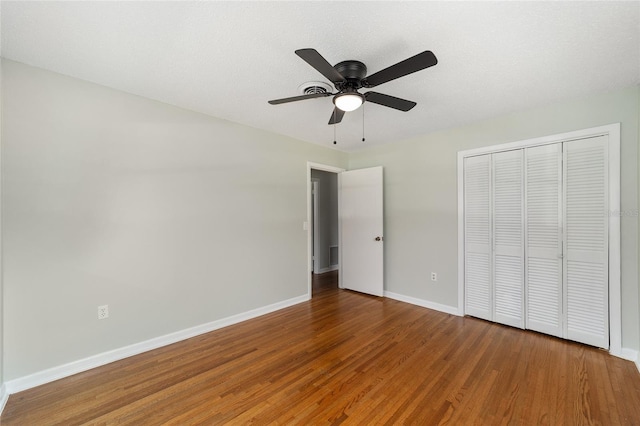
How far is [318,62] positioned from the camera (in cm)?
149

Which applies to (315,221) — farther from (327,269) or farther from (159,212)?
(159,212)

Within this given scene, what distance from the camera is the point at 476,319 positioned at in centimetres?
316

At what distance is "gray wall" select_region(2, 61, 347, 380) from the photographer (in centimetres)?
194

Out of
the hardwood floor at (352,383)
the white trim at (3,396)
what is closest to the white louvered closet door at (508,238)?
the hardwood floor at (352,383)

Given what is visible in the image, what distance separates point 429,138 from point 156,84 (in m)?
3.17

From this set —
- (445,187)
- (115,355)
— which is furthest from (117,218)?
(445,187)

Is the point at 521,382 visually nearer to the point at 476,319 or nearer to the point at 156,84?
the point at 476,319

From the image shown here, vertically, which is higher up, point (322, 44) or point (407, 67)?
point (322, 44)

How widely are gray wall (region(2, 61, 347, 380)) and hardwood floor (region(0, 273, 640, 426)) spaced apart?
14.7 inches

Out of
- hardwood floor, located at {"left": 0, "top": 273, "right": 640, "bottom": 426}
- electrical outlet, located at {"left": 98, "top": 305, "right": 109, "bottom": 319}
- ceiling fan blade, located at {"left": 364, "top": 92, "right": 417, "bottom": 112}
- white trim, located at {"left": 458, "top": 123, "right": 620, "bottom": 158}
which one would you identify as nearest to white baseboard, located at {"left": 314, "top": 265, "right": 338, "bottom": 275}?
hardwood floor, located at {"left": 0, "top": 273, "right": 640, "bottom": 426}

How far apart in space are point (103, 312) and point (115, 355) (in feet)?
1.30

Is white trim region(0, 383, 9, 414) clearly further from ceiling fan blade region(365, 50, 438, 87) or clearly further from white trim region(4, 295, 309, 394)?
ceiling fan blade region(365, 50, 438, 87)

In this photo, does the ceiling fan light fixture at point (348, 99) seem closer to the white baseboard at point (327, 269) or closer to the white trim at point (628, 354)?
the white trim at point (628, 354)

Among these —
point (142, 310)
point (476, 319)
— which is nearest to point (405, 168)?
point (476, 319)
